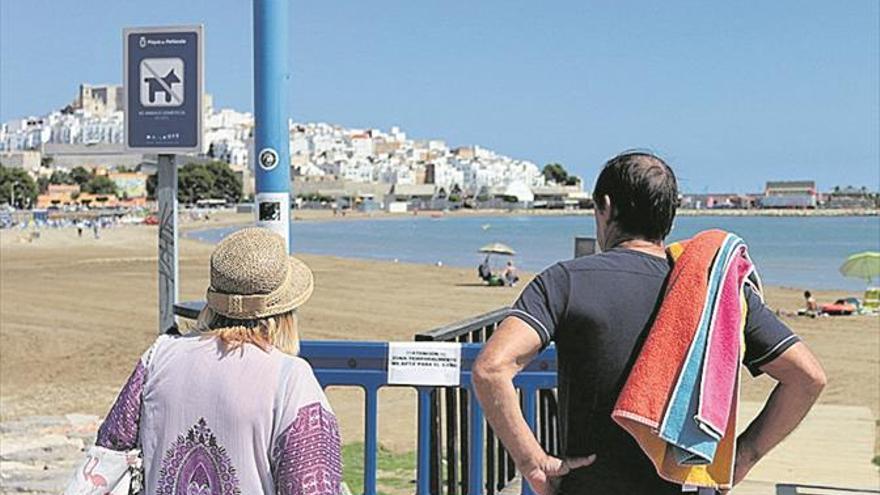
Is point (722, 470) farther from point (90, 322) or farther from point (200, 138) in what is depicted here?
point (90, 322)

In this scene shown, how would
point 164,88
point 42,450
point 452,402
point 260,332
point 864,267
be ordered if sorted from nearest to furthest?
point 260,332 → point 164,88 → point 452,402 → point 42,450 → point 864,267

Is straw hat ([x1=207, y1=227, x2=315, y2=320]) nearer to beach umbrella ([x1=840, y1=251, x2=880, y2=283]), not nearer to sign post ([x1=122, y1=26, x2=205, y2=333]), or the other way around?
sign post ([x1=122, y1=26, x2=205, y2=333])

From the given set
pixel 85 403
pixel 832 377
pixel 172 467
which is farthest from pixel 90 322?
pixel 172 467

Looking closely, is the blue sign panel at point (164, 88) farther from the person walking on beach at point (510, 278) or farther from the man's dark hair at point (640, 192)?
the person walking on beach at point (510, 278)

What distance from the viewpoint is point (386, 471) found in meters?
7.74

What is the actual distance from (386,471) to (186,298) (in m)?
20.8

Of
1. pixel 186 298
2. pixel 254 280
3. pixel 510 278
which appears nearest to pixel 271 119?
pixel 254 280

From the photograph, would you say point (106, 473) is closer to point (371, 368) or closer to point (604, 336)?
point (604, 336)

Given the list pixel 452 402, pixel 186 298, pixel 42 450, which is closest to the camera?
pixel 452 402

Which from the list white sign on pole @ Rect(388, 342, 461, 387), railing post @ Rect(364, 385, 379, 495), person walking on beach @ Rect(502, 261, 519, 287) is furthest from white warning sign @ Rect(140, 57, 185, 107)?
person walking on beach @ Rect(502, 261, 519, 287)

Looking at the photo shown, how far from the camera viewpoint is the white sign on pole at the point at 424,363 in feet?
16.0

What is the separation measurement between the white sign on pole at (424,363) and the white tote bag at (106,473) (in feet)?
7.39

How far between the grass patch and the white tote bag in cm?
384

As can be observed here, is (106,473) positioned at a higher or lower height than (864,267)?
higher
